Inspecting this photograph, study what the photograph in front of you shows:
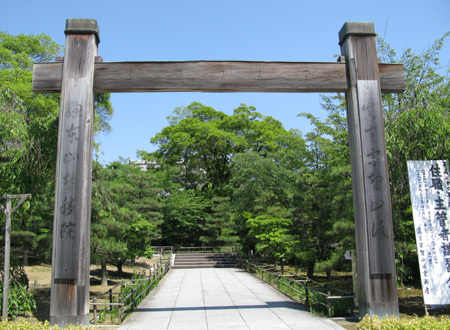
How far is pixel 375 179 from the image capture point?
20.0 ft

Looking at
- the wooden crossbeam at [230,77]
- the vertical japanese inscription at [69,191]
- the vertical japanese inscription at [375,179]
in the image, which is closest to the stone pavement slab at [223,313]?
the vertical japanese inscription at [375,179]

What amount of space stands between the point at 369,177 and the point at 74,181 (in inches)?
199

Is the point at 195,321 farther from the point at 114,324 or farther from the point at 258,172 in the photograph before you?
the point at 258,172

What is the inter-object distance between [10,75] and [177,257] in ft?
50.8

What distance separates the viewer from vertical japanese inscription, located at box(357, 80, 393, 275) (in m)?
5.93

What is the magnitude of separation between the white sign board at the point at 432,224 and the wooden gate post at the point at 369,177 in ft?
3.05

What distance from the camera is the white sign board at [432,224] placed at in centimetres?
634

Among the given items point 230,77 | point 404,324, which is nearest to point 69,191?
point 230,77

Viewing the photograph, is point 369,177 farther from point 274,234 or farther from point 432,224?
point 274,234

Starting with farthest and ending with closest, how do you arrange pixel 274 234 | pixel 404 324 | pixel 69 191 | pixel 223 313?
1. pixel 274 234
2. pixel 223 313
3. pixel 69 191
4. pixel 404 324

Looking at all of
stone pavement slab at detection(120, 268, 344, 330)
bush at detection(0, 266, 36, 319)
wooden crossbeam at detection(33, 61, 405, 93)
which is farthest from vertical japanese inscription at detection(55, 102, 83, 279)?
bush at detection(0, 266, 36, 319)

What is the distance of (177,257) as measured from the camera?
2517cm

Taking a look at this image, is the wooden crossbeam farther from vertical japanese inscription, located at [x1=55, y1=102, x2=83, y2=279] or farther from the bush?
the bush

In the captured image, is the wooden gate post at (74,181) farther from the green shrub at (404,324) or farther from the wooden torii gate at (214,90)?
the green shrub at (404,324)
